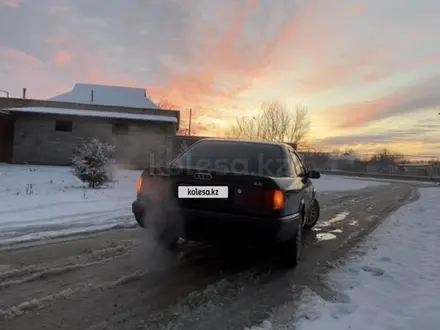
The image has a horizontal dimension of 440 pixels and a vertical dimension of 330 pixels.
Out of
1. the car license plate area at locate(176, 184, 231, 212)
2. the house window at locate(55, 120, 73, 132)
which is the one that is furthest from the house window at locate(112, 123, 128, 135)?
the car license plate area at locate(176, 184, 231, 212)

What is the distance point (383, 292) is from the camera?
3.81m

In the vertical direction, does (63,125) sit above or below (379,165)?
above

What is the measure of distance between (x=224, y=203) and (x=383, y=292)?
6.37 ft

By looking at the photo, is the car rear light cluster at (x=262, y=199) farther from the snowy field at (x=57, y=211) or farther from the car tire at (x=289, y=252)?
the snowy field at (x=57, y=211)


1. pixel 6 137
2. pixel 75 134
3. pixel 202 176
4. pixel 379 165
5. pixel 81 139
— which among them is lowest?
pixel 202 176

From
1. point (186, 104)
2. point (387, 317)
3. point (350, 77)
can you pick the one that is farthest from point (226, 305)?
point (186, 104)

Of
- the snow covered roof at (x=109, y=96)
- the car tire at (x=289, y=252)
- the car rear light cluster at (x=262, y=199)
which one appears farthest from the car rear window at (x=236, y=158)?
the snow covered roof at (x=109, y=96)

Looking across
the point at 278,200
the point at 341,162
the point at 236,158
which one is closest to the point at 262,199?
the point at 278,200

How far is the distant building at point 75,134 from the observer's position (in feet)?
77.4

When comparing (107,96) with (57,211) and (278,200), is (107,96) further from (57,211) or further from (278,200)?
(278,200)

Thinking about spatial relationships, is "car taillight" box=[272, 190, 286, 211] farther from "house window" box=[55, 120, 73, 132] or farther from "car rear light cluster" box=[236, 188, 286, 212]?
"house window" box=[55, 120, 73, 132]

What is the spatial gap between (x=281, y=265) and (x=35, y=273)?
9.67 ft

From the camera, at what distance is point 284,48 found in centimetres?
1395

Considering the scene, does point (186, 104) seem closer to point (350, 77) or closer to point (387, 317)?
point (350, 77)
